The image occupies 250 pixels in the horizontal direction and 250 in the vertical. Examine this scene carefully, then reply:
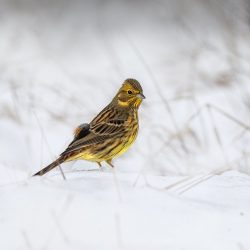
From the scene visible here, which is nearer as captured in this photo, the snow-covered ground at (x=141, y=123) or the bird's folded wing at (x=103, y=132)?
the snow-covered ground at (x=141, y=123)

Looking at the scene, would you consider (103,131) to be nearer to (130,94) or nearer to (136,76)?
(130,94)

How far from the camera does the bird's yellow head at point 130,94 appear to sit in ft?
20.5

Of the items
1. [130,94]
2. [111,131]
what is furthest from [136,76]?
[111,131]

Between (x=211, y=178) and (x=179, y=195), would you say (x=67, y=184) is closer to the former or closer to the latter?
(x=179, y=195)

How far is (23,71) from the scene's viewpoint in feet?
35.4

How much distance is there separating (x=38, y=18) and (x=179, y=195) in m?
10.00

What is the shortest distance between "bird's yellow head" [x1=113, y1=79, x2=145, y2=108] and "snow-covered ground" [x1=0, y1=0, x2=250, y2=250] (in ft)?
1.31

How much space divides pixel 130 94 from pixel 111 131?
1.07ft

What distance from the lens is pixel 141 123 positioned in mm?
8266

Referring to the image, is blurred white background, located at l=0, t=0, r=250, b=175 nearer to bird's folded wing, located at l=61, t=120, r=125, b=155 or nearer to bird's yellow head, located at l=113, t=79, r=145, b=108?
bird's folded wing, located at l=61, t=120, r=125, b=155

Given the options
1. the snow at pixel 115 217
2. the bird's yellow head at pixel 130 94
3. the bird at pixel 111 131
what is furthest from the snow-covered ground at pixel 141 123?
the bird's yellow head at pixel 130 94

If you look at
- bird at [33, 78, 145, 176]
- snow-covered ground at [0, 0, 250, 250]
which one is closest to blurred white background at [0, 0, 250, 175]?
snow-covered ground at [0, 0, 250, 250]

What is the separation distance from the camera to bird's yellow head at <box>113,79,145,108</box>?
20.5ft

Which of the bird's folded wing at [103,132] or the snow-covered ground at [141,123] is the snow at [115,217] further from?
the bird's folded wing at [103,132]
